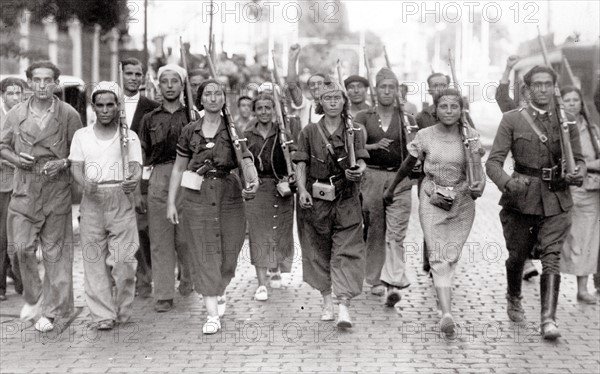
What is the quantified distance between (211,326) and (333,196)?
1375 mm

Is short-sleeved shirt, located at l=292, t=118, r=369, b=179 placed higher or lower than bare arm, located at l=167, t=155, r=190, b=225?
higher

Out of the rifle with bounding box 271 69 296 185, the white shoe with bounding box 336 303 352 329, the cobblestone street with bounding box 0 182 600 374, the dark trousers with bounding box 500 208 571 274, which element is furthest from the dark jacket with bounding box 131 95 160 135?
the dark trousers with bounding box 500 208 571 274

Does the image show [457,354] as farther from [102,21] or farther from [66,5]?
[102,21]

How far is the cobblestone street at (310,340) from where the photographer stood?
22.3ft

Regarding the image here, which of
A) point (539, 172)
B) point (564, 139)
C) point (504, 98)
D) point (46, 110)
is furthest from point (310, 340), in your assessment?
point (504, 98)

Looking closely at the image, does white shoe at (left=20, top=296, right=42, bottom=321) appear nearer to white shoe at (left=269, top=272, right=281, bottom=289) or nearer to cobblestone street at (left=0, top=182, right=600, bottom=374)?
cobblestone street at (left=0, top=182, right=600, bottom=374)

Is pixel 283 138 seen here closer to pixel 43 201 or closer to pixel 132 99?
pixel 132 99

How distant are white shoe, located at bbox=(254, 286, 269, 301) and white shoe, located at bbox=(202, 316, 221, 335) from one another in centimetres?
121

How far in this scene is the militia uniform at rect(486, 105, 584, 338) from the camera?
7.76 m

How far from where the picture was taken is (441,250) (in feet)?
25.2

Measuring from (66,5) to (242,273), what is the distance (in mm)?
4896

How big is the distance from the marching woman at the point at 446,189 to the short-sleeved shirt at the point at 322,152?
53cm

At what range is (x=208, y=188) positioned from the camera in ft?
25.7

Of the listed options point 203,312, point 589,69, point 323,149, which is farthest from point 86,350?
point 589,69
